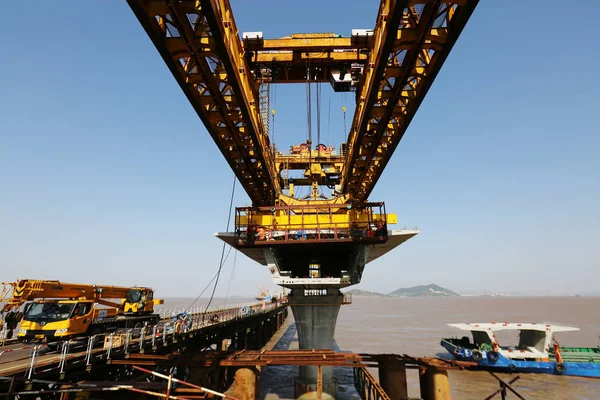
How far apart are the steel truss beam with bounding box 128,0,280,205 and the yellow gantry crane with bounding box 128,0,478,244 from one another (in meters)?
0.03

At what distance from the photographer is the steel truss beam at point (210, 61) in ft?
31.0

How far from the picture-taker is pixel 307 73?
18750 mm

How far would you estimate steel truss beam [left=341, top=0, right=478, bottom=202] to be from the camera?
9.62 metres

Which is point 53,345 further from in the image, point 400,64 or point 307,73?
point 400,64

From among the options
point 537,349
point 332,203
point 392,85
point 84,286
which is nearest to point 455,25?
point 392,85

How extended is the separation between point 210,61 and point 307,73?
25.1 feet

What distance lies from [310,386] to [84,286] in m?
14.7

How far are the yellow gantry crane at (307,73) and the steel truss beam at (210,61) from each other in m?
0.03

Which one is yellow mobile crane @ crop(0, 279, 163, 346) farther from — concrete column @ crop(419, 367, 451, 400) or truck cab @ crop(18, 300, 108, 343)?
concrete column @ crop(419, 367, 451, 400)

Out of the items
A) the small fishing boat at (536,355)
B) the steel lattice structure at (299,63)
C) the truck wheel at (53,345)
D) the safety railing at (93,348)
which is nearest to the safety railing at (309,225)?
the steel lattice structure at (299,63)

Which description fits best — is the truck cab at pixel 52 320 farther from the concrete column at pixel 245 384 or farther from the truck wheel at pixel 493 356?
the truck wheel at pixel 493 356

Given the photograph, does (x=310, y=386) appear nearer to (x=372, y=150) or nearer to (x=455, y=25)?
(x=372, y=150)

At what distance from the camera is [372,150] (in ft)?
59.8

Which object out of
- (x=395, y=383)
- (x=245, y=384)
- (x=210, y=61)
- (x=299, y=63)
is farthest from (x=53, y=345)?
(x=299, y=63)
